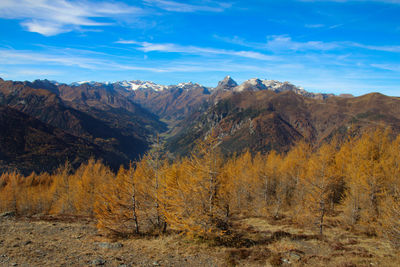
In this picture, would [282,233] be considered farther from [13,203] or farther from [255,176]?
[13,203]

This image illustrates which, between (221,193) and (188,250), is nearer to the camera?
(188,250)

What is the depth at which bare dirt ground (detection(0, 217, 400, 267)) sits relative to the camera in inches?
707

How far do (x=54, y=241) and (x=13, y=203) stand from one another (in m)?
60.5

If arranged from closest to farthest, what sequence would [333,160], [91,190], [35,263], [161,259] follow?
[35,263] < [161,259] < [333,160] < [91,190]

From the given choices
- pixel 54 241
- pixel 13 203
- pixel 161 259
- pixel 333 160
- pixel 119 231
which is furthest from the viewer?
pixel 13 203

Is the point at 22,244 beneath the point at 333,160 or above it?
beneath

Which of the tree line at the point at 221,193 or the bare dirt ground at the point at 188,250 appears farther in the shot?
the tree line at the point at 221,193

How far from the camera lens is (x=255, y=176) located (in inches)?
2272

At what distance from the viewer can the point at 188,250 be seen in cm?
2080

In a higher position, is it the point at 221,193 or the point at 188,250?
the point at 221,193

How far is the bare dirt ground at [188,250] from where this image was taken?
18.0 metres

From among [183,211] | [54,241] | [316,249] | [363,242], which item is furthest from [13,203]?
[363,242]

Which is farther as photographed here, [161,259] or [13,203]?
[13,203]

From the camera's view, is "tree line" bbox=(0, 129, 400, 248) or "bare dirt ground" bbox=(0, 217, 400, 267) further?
"tree line" bbox=(0, 129, 400, 248)
